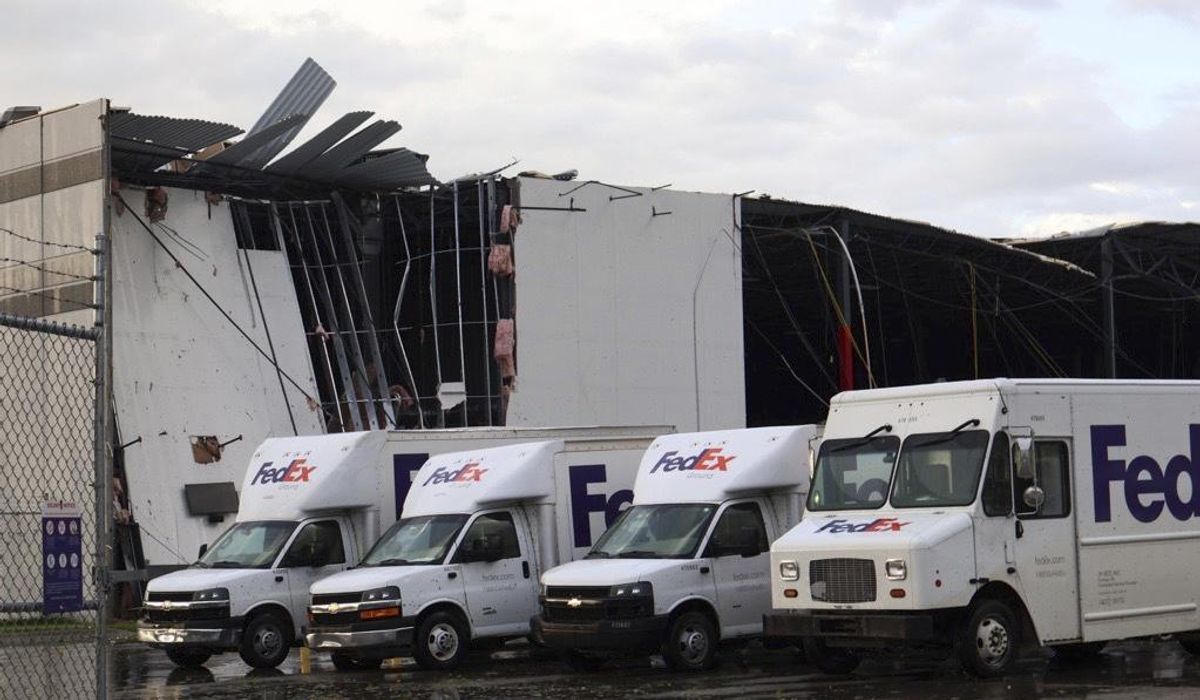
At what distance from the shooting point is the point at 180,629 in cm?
1888

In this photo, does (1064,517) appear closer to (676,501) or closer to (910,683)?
(910,683)

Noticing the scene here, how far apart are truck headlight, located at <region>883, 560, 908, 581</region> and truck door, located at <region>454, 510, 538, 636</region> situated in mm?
5315

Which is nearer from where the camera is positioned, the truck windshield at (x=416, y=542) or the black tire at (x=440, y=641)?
the black tire at (x=440, y=641)

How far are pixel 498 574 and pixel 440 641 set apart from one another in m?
1.03

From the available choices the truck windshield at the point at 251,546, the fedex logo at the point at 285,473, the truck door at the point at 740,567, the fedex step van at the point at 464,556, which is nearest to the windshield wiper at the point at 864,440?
the truck door at the point at 740,567

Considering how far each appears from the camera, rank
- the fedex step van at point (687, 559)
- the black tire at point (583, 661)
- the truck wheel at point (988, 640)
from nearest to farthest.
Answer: the truck wheel at point (988, 640) < the fedex step van at point (687, 559) < the black tire at point (583, 661)

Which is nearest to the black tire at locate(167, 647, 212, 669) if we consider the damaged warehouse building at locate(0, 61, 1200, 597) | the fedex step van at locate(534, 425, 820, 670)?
the fedex step van at locate(534, 425, 820, 670)

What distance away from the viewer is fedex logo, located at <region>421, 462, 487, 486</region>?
1853 centimetres

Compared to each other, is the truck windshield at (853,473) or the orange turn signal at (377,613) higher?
the truck windshield at (853,473)

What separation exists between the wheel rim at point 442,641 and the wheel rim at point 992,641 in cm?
612

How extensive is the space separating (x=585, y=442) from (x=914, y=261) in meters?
21.0

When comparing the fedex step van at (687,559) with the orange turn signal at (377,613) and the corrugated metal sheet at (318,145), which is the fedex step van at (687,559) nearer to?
the orange turn signal at (377,613)

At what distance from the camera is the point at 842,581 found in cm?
1462

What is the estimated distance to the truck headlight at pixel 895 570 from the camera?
1409 cm
